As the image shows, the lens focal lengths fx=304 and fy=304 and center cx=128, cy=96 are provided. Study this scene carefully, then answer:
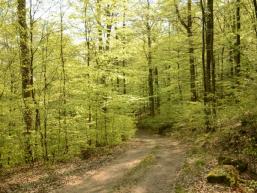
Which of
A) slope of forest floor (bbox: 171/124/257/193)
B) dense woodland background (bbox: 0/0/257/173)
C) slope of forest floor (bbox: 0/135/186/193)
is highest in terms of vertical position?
dense woodland background (bbox: 0/0/257/173)

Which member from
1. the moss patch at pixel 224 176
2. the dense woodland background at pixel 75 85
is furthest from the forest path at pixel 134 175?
the dense woodland background at pixel 75 85

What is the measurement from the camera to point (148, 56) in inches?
1423

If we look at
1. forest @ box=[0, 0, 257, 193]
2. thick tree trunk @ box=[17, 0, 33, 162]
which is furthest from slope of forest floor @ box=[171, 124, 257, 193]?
thick tree trunk @ box=[17, 0, 33, 162]

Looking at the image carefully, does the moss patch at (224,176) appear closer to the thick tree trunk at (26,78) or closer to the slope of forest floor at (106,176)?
the slope of forest floor at (106,176)

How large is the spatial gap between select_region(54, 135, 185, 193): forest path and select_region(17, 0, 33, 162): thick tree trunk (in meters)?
3.70

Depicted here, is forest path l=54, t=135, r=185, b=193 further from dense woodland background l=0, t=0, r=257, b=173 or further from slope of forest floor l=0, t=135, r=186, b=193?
dense woodland background l=0, t=0, r=257, b=173

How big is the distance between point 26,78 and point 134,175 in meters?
7.67

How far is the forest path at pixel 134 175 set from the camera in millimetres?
11367

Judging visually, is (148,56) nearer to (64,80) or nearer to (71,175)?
(64,80)

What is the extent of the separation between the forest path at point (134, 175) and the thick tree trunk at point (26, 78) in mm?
3700

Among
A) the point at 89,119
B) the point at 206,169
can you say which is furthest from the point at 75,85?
the point at 206,169

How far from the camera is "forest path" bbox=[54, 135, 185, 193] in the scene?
11.4m

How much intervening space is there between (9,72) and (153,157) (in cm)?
923

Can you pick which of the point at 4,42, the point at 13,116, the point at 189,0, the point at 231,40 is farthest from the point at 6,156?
the point at 189,0
